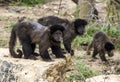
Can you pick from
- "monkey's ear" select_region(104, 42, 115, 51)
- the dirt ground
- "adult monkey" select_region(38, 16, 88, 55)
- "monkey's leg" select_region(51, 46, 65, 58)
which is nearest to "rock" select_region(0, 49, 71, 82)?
"monkey's leg" select_region(51, 46, 65, 58)

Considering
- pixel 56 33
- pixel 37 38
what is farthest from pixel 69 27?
pixel 56 33

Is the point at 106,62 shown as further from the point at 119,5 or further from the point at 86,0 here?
the point at 86,0

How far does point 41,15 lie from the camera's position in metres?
21.6

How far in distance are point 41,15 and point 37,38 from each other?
38.6ft

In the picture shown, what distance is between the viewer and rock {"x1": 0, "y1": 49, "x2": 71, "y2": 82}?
812cm

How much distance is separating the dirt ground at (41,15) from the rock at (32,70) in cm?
379

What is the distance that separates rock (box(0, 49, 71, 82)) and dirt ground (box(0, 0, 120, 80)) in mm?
3790

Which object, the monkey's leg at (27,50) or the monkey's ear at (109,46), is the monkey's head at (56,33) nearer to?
the monkey's leg at (27,50)

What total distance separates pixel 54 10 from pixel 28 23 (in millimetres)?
12777

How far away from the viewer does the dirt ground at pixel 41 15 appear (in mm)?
13000

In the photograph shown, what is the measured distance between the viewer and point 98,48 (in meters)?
13.6

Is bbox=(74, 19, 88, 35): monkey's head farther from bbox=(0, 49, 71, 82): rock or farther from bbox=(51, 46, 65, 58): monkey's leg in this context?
bbox=(0, 49, 71, 82): rock

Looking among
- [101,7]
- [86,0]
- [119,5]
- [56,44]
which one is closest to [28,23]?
[56,44]

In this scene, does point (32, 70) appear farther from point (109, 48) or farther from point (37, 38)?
point (109, 48)
